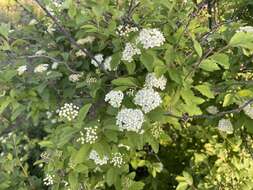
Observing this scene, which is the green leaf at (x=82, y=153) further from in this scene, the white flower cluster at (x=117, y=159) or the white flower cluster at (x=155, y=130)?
the white flower cluster at (x=155, y=130)

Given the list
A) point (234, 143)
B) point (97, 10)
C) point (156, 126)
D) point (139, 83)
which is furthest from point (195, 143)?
point (97, 10)

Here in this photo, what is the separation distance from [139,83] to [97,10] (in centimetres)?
35

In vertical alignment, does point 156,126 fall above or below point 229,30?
below

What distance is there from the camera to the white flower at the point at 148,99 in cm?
180

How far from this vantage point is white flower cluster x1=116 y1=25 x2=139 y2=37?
1.94 m

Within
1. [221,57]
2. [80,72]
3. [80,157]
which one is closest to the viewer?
[80,157]

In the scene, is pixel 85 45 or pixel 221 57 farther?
pixel 85 45

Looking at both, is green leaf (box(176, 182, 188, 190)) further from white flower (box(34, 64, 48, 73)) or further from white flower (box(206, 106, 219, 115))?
white flower (box(34, 64, 48, 73))

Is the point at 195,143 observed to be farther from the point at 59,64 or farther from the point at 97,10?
the point at 97,10

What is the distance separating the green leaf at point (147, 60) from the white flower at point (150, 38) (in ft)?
0.11

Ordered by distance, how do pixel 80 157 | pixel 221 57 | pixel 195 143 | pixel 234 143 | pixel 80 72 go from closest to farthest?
pixel 80 157, pixel 221 57, pixel 80 72, pixel 234 143, pixel 195 143

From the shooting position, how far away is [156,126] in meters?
2.10

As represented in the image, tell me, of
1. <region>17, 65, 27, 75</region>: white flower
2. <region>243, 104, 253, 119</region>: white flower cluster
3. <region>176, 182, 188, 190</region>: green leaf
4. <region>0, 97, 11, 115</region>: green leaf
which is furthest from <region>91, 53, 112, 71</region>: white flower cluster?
<region>176, 182, 188, 190</region>: green leaf

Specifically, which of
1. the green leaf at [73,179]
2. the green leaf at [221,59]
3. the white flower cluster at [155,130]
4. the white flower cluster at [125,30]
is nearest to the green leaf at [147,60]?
the white flower cluster at [125,30]
